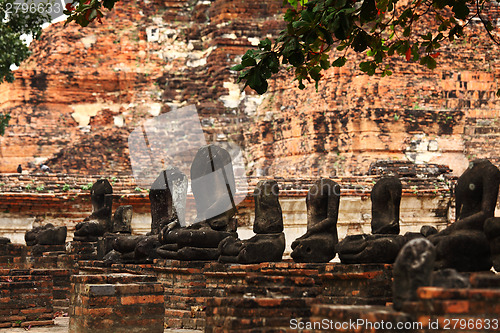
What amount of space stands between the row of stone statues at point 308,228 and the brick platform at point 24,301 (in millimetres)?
1348

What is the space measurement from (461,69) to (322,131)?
178 inches

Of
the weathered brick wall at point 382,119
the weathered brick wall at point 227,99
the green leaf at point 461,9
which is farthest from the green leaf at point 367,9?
the weathered brick wall at point 227,99

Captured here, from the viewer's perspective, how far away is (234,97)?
2444 cm

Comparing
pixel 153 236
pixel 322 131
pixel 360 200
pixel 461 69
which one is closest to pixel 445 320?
pixel 153 236

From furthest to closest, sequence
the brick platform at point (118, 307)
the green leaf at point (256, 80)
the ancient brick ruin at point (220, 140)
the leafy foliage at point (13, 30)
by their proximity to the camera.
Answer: the leafy foliage at point (13, 30) < the green leaf at point (256, 80) < the brick platform at point (118, 307) < the ancient brick ruin at point (220, 140)

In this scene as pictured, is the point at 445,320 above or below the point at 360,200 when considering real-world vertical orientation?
below

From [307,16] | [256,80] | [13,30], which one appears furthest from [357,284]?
[13,30]

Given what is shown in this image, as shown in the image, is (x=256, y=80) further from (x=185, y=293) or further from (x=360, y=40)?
(x=185, y=293)

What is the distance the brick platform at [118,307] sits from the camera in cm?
729

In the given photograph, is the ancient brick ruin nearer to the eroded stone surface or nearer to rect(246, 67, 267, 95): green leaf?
the eroded stone surface

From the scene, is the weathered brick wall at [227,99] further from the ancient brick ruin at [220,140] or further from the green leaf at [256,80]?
the green leaf at [256,80]

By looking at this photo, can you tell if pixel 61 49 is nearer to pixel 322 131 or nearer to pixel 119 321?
pixel 322 131

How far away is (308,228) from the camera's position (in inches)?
325

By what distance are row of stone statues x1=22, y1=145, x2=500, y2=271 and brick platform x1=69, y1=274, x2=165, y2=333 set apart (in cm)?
112
